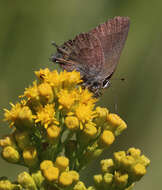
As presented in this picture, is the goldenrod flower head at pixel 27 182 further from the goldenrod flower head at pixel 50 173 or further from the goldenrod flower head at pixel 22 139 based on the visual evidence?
the goldenrod flower head at pixel 22 139

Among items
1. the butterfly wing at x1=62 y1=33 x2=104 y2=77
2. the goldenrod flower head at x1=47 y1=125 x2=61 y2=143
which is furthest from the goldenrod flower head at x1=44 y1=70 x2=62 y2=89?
the butterfly wing at x1=62 y1=33 x2=104 y2=77

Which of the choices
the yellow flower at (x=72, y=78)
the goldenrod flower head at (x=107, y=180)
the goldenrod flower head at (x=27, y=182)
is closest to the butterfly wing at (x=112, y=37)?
the yellow flower at (x=72, y=78)

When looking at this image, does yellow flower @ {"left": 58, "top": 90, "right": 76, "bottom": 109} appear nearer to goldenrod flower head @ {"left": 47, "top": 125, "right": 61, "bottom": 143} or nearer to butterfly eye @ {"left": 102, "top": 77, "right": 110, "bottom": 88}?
goldenrod flower head @ {"left": 47, "top": 125, "right": 61, "bottom": 143}

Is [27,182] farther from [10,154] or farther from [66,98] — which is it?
[66,98]

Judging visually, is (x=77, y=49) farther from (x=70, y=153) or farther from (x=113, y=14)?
(x=70, y=153)

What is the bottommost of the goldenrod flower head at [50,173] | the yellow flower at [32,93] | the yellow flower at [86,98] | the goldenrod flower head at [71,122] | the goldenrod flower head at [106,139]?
the goldenrod flower head at [50,173]
